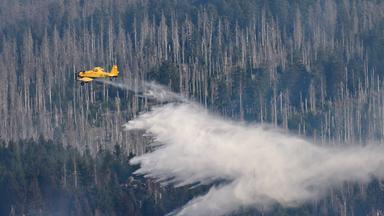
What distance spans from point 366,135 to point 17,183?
31.7 m

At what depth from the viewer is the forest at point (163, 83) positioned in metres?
117

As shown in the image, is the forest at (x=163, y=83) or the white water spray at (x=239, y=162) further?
the forest at (x=163, y=83)

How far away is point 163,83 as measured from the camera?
127 meters

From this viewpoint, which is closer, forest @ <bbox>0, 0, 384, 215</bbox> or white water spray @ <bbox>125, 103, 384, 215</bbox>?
white water spray @ <bbox>125, 103, 384, 215</bbox>

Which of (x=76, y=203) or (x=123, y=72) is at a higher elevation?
(x=123, y=72)

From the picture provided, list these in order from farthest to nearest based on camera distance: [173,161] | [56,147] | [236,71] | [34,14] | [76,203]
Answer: [34,14] < [236,71] < [56,147] < [76,203] < [173,161]

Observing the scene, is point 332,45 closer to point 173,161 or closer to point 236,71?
point 236,71

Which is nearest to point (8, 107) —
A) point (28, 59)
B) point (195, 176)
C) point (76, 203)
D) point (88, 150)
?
point (28, 59)

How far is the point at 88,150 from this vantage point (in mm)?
124312

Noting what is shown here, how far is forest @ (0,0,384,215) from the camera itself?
385 ft

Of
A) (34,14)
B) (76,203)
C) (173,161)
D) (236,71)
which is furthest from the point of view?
(34,14)

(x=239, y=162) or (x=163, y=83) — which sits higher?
(x=163, y=83)

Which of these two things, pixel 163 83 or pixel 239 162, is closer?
pixel 239 162

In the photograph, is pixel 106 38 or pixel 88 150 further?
pixel 106 38
